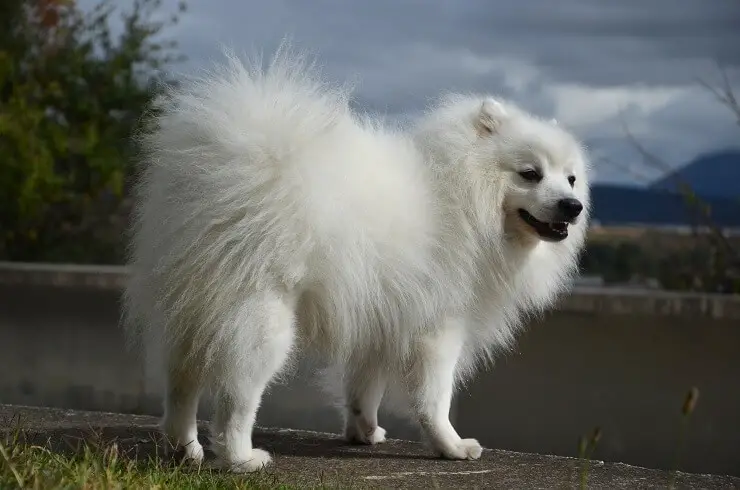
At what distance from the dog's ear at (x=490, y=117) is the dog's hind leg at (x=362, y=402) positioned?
4.64 feet

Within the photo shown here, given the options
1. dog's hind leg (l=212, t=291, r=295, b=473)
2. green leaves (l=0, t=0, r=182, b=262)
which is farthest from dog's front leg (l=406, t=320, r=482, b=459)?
green leaves (l=0, t=0, r=182, b=262)

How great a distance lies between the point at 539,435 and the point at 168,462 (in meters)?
3.83

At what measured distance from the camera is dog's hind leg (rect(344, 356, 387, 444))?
6082 mm

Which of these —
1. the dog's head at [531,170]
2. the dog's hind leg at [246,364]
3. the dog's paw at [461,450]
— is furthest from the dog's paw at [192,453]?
the dog's head at [531,170]

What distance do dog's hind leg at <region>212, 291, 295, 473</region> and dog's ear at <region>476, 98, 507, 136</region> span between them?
63.4 inches

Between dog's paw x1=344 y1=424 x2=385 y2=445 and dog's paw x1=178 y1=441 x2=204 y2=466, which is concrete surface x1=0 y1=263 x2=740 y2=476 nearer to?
dog's paw x1=344 y1=424 x2=385 y2=445

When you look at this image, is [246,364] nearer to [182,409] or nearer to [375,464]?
[182,409]

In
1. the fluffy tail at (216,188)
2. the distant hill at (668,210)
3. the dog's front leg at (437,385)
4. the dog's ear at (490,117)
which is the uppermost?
the distant hill at (668,210)

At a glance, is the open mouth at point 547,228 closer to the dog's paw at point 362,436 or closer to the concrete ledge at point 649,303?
the dog's paw at point 362,436

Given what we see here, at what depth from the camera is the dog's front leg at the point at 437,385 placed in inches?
228

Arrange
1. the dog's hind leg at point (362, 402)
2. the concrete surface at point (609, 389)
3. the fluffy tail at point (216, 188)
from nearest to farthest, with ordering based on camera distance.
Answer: the fluffy tail at point (216, 188) < the dog's hind leg at point (362, 402) < the concrete surface at point (609, 389)

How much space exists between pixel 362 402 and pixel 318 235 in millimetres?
1544

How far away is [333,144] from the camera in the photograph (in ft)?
17.2

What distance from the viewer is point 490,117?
6039mm
